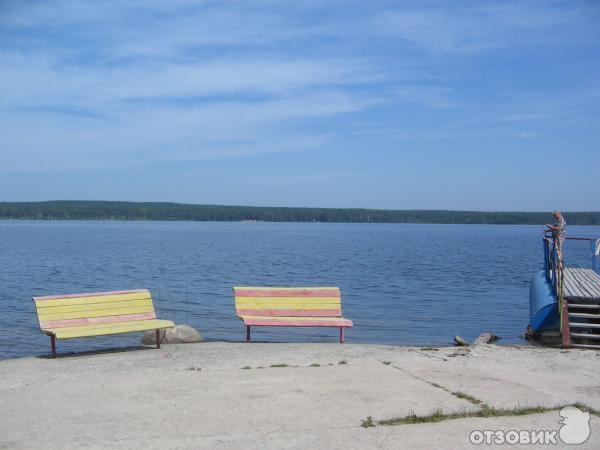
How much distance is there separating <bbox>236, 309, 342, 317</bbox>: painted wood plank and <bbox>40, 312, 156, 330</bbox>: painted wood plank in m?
1.67

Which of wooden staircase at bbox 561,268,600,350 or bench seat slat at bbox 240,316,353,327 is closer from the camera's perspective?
bench seat slat at bbox 240,316,353,327

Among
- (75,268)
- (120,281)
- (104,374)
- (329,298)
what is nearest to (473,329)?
(329,298)

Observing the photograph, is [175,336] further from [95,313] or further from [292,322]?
[292,322]

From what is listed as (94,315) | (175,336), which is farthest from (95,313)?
(175,336)

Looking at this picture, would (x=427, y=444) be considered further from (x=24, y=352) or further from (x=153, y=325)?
(x=24, y=352)

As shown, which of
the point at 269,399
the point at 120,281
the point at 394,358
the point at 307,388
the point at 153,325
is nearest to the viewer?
the point at 269,399

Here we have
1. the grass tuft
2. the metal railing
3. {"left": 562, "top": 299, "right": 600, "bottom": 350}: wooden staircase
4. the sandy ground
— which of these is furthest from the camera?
the metal railing

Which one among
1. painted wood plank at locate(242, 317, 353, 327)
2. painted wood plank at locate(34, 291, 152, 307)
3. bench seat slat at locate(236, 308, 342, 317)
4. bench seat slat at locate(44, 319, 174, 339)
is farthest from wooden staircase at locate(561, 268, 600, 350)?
painted wood plank at locate(34, 291, 152, 307)

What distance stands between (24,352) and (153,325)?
4.39 meters

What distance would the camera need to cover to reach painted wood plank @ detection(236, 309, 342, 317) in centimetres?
1155

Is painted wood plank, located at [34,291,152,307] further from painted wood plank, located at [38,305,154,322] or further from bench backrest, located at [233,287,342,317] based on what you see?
bench backrest, located at [233,287,342,317]

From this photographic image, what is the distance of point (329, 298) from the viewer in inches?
466

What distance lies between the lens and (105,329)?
32.2 ft

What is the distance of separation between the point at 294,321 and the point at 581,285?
26.4 ft
